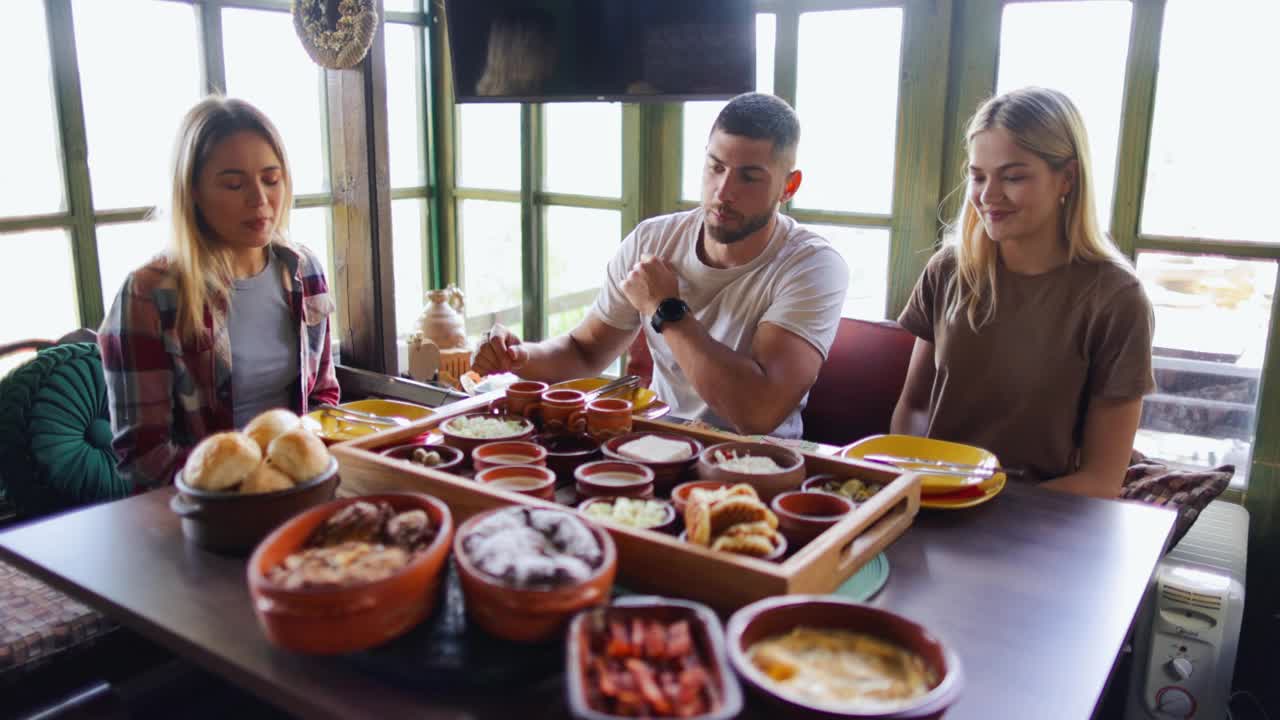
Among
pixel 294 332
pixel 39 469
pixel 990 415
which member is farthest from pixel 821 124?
pixel 39 469

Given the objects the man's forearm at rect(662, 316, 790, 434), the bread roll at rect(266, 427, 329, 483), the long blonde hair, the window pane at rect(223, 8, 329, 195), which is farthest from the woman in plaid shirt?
the window pane at rect(223, 8, 329, 195)

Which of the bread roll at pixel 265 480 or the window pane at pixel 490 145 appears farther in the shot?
the window pane at pixel 490 145

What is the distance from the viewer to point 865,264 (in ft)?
10.8

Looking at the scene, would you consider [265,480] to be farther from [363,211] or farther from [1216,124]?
[1216,124]

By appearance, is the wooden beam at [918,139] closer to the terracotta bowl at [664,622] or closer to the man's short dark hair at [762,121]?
the man's short dark hair at [762,121]

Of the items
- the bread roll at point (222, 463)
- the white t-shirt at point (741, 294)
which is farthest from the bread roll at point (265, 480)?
the white t-shirt at point (741, 294)

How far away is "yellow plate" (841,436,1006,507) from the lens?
139 cm

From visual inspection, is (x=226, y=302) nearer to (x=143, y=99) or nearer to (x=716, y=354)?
(x=716, y=354)

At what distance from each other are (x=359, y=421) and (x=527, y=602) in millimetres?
981

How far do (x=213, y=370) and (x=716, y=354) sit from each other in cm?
105

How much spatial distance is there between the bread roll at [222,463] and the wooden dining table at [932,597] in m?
0.10

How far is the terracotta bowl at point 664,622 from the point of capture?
0.75m

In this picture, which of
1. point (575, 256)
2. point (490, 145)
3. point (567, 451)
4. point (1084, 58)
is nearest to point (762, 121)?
point (567, 451)

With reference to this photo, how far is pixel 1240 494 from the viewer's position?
106 inches
